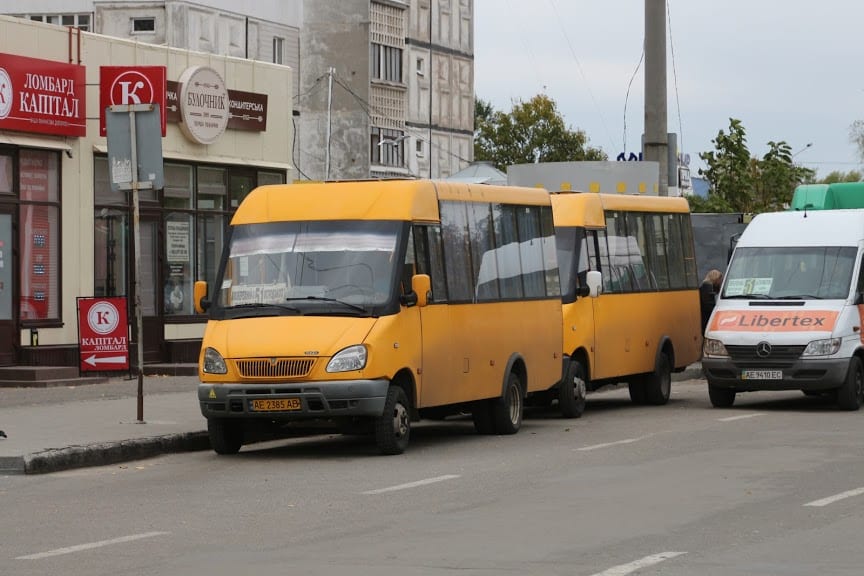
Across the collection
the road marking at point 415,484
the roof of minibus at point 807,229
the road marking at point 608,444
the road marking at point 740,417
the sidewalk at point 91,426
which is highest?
the roof of minibus at point 807,229

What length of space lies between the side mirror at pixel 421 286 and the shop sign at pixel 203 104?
14633mm

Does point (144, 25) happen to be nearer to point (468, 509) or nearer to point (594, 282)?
point (594, 282)

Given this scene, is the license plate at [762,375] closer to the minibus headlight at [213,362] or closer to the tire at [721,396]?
the tire at [721,396]

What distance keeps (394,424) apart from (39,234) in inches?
497

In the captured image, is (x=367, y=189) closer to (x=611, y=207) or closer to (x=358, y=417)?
(x=358, y=417)

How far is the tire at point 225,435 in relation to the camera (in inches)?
717

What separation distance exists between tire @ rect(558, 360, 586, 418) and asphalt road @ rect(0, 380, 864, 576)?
8.15 feet

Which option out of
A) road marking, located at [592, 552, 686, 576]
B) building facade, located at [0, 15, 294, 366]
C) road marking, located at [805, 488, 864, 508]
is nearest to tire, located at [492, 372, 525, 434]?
road marking, located at [805, 488, 864, 508]

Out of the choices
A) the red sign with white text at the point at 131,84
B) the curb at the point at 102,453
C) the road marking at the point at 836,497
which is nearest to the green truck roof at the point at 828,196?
the red sign with white text at the point at 131,84

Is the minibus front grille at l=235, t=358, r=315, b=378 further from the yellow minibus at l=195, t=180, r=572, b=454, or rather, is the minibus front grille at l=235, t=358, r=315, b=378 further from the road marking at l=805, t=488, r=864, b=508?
the road marking at l=805, t=488, r=864, b=508

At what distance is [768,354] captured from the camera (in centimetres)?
2406

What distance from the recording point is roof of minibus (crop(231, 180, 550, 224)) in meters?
18.5

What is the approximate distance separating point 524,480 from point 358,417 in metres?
2.82

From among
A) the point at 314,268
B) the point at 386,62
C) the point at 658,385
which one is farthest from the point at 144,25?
the point at 314,268
